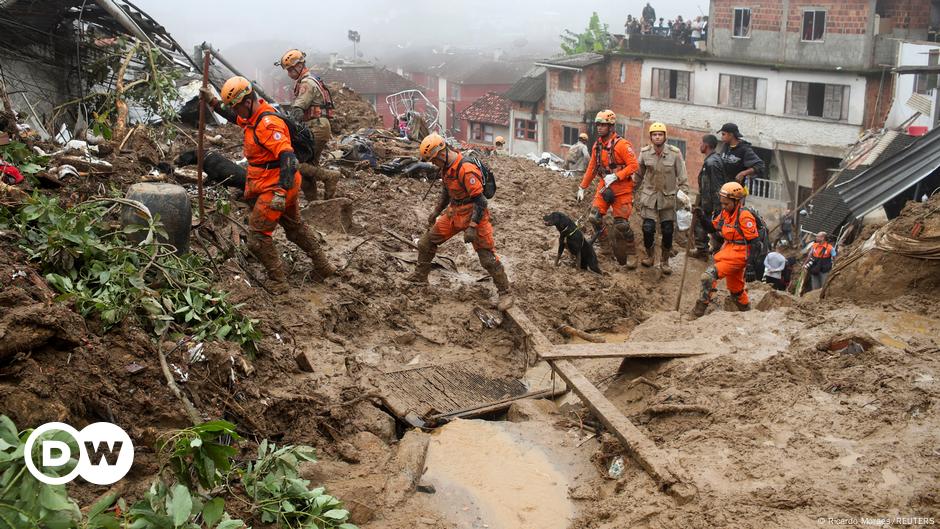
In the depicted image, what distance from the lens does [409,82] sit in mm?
51969

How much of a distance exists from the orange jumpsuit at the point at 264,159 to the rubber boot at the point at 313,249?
44 centimetres

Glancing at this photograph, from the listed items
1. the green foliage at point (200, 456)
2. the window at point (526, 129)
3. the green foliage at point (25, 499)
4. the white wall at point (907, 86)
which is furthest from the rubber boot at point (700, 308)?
the window at point (526, 129)

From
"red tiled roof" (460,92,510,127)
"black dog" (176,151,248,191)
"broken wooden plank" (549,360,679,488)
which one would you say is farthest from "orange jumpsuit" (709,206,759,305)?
"red tiled roof" (460,92,510,127)

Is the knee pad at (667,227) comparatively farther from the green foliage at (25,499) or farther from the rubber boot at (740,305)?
the green foliage at (25,499)

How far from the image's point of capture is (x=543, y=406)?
284 inches

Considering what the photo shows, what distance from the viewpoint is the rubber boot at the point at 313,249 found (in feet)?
27.0

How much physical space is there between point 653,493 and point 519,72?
54667 millimetres

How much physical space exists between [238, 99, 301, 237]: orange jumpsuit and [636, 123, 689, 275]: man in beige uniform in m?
4.76

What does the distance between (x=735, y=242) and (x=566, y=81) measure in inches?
1267

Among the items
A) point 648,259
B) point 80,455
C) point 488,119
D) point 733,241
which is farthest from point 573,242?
point 488,119

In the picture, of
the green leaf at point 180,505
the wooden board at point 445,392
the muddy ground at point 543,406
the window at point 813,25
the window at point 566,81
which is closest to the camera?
the green leaf at point 180,505

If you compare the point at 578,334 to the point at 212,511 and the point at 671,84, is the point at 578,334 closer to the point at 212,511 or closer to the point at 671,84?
the point at 212,511

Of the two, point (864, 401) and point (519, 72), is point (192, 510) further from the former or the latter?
point (519, 72)

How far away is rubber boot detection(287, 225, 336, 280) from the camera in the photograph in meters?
8.23
